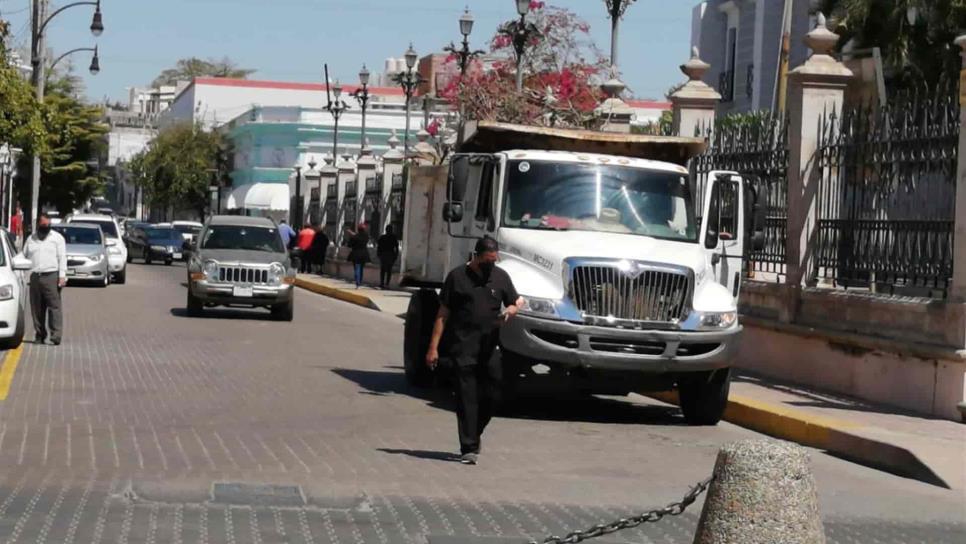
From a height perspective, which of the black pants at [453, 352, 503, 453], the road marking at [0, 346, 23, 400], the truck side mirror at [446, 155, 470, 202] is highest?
the truck side mirror at [446, 155, 470, 202]

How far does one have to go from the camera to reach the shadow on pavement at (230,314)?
100 feet

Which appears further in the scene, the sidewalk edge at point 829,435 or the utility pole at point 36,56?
the utility pole at point 36,56

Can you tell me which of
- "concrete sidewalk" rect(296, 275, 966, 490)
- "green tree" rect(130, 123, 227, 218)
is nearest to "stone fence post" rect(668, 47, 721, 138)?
"concrete sidewalk" rect(296, 275, 966, 490)

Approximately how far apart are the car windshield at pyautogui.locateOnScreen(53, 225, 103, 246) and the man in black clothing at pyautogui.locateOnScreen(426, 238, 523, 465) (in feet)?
96.3

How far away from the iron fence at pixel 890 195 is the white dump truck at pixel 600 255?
1.27m

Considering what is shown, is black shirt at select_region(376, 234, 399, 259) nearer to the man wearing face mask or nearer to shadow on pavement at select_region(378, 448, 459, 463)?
the man wearing face mask

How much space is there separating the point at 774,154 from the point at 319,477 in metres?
10.6

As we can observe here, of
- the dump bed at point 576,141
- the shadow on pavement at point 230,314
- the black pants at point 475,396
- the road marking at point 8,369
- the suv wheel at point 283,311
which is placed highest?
the dump bed at point 576,141

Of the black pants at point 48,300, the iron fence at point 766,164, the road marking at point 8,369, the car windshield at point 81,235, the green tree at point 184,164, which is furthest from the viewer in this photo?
the green tree at point 184,164

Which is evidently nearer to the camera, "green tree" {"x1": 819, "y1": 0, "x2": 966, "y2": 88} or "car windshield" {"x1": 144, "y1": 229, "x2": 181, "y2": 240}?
"green tree" {"x1": 819, "y1": 0, "x2": 966, "y2": 88}

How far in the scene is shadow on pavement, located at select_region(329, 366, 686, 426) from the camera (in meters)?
16.8

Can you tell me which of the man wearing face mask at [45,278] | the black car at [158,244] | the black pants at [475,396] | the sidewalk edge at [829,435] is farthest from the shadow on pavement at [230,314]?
the black car at [158,244]

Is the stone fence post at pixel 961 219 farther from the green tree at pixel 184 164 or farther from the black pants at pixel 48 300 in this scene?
the green tree at pixel 184 164

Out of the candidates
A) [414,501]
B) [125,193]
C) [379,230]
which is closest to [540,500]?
[414,501]
